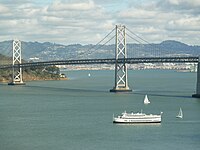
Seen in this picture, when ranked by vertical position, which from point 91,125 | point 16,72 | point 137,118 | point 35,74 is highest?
point 16,72

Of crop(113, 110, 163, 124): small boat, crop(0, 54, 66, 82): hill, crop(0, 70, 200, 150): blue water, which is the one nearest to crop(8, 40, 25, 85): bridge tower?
crop(0, 54, 66, 82): hill

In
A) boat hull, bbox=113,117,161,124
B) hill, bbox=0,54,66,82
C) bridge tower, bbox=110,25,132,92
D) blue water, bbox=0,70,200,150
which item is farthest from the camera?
hill, bbox=0,54,66,82

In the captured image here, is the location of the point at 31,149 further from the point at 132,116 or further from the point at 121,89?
the point at 121,89

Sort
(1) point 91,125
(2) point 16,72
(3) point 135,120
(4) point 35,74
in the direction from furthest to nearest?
1. (4) point 35,74
2. (2) point 16,72
3. (3) point 135,120
4. (1) point 91,125

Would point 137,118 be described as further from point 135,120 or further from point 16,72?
point 16,72

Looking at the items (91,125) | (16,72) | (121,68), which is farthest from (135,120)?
(16,72)

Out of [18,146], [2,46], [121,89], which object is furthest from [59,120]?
[2,46]

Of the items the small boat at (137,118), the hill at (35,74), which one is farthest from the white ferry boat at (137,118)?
the hill at (35,74)

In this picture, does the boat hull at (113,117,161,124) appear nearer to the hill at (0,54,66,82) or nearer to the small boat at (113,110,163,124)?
the small boat at (113,110,163,124)

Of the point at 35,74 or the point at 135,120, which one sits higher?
the point at 35,74

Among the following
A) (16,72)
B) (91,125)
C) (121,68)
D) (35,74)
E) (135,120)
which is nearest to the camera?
(91,125)

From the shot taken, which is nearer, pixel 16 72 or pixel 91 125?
pixel 91 125
